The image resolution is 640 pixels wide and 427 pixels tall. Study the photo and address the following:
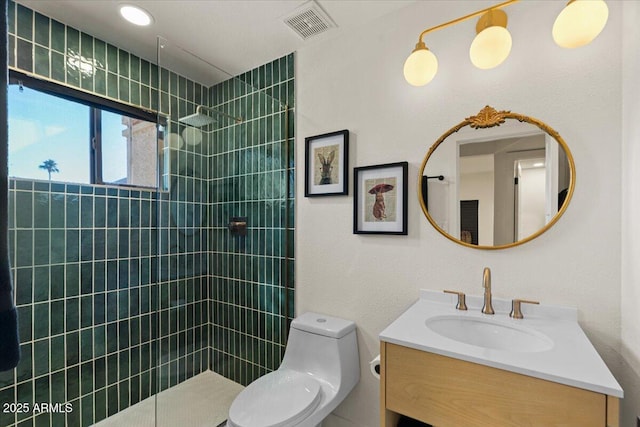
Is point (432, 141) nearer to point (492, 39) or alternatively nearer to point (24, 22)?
point (492, 39)

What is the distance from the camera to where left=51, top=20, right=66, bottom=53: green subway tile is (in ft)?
5.37

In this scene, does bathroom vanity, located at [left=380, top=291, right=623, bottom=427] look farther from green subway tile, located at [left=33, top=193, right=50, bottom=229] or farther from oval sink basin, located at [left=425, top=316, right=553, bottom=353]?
green subway tile, located at [left=33, top=193, right=50, bottom=229]

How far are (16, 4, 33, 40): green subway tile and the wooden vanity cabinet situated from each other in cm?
230

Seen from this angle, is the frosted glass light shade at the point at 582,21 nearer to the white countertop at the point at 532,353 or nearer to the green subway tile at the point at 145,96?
the white countertop at the point at 532,353

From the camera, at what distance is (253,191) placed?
1935 mm

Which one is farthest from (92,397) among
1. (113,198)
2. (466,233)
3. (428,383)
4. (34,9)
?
(466,233)

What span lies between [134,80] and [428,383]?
2.38 meters

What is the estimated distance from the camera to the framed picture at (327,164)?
1.72 metres

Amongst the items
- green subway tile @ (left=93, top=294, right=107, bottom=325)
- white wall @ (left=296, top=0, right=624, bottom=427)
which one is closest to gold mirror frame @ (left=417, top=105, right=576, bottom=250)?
white wall @ (left=296, top=0, right=624, bottom=427)

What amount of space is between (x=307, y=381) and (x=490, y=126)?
4.97 feet

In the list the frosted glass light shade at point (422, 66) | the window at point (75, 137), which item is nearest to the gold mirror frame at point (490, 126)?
the frosted glass light shade at point (422, 66)

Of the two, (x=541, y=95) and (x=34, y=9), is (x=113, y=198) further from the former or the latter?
(x=541, y=95)

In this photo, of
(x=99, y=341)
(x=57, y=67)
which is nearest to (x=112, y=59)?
(x=57, y=67)

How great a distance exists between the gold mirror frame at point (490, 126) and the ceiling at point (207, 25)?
708 millimetres
